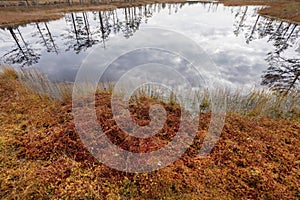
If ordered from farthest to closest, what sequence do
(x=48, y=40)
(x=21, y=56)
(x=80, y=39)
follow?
1. (x=80, y=39)
2. (x=48, y=40)
3. (x=21, y=56)

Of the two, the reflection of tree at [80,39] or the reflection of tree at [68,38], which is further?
the reflection of tree at [80,39]

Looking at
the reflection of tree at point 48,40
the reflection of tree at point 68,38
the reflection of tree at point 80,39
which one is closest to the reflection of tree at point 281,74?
the reflection of tree at point 68,38

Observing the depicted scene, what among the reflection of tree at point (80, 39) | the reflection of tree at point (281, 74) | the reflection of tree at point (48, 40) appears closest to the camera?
the reflection of tree at point (281, 74)

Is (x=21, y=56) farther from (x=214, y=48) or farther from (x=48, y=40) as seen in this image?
(x=214, y=48)

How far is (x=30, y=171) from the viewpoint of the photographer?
375 centimetres

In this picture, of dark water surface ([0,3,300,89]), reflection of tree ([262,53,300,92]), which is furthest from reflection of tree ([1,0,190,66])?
reflection of tree ([262,53,300,92])

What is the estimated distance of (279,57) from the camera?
1366cm

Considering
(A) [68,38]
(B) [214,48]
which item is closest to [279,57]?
(B) [214,48]

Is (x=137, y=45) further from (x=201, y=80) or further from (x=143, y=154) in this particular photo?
(x=143, y=154)

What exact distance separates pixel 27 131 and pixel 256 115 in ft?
30.9

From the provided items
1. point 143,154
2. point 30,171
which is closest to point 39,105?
point 30,171

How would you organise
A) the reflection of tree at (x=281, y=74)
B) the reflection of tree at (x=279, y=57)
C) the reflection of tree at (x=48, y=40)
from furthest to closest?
the reflection of tree at (x=48, y=40)
the reflection of tree at (x=279, y=57)
the reflection of tree at (x=281, y=74)

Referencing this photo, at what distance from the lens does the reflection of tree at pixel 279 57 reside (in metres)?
10.1

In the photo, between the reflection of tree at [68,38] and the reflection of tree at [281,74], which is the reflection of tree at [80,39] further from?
the reflection of tree at [281,74]
